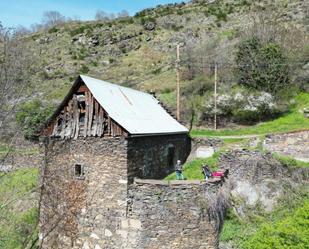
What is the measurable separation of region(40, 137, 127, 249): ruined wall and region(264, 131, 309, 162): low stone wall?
9937 mm

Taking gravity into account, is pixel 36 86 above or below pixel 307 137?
above

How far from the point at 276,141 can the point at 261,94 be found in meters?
7.65

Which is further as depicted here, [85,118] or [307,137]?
[307,137]

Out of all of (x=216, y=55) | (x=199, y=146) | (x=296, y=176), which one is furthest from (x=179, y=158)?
→ (x=216, y=55)

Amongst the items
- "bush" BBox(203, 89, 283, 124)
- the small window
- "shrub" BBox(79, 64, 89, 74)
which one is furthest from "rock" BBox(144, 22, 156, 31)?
the small window

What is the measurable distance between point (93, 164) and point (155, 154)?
3767 mm

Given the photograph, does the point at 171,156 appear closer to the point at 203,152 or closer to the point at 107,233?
the point at 203,152

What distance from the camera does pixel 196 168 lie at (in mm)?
22500

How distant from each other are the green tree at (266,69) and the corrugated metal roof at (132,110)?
8964 mm

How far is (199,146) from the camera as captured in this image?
85.1 ft

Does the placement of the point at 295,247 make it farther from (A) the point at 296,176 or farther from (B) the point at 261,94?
(B) the point at 261,94

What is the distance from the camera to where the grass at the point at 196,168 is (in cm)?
2142

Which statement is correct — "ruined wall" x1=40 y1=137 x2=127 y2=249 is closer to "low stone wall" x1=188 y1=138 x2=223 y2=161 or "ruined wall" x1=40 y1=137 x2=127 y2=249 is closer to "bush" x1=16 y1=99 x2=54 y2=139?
"bush" x1=16 y1=99 x2=54 y2=139

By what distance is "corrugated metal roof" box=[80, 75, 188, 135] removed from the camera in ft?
61.6
